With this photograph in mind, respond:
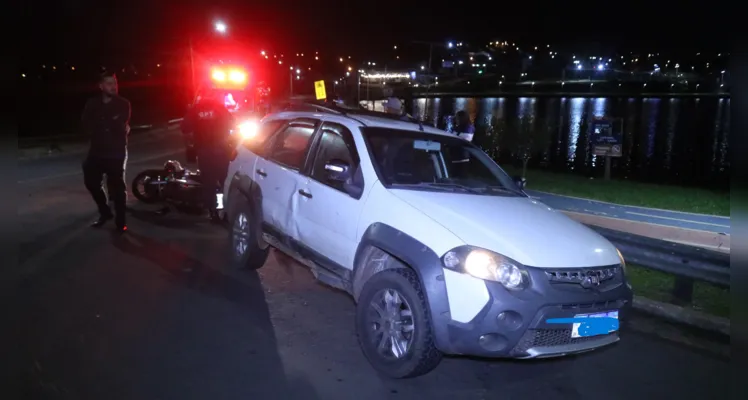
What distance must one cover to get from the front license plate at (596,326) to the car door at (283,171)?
286 centimetres

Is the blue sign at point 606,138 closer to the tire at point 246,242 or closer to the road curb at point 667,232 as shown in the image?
the road curb at point 667,232

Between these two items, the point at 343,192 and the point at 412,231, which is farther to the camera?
the point at 343,192

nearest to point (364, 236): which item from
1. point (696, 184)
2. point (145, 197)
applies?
point (145, 197)

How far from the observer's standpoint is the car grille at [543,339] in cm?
396

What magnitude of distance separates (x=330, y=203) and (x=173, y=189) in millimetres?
5499

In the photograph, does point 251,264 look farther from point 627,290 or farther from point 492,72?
point 492,72

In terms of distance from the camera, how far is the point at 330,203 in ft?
17.3

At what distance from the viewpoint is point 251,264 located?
269 inches

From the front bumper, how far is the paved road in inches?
270

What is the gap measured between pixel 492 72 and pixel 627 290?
483 ft

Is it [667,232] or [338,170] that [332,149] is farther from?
[667,232]

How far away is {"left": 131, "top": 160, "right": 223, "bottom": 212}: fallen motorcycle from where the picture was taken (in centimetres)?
983

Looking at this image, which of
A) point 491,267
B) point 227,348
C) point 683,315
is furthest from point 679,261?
point 227,348

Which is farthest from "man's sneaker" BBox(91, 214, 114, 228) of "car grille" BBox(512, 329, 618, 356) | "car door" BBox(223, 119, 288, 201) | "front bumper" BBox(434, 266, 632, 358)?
"car grille" BBox(512, 329, 618, 356)
